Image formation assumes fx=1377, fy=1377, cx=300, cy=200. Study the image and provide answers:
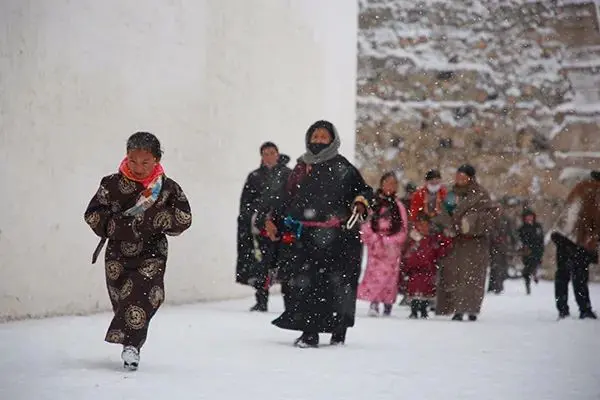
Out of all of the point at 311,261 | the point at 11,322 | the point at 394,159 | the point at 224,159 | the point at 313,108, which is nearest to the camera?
the point at 311,261

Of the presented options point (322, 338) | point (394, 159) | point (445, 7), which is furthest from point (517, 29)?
point (322, 338)

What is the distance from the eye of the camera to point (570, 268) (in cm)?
1438

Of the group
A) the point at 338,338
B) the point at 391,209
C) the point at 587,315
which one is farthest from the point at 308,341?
the point at 587,315

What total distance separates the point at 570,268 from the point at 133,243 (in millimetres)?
7482

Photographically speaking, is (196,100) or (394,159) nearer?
(196,100)

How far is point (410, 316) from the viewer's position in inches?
562

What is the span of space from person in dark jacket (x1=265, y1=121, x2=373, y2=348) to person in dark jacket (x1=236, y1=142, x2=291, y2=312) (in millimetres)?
3457

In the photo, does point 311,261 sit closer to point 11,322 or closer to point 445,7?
point 11,322

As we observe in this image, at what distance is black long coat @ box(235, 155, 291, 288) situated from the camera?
546 inches

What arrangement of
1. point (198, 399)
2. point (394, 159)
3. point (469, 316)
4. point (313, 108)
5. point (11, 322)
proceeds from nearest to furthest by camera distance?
point (198, 399)
point (11, 322)
point (469, 316)
point (313, 108)
point (394, 159)

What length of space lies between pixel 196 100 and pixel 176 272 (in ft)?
6.05

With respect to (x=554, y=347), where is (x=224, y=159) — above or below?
above

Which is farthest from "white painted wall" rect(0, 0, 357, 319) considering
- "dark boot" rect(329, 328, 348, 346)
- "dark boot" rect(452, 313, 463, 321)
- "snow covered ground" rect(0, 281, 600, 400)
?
"dark boot" rect(452, 313, 463, 321)

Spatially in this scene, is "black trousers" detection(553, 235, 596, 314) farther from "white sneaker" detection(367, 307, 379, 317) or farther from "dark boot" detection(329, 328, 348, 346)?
"dark boot" detection(329, 328, 348, 346)
